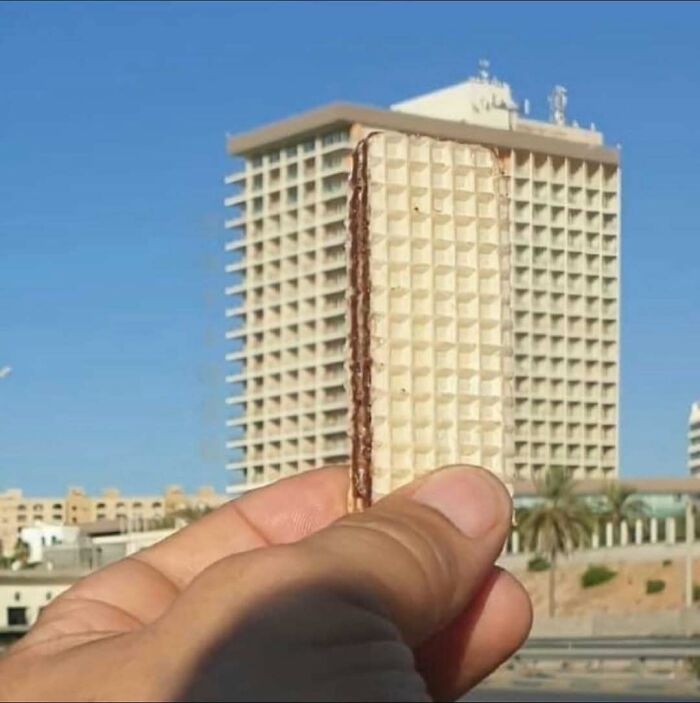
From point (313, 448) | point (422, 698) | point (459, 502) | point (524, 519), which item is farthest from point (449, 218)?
point (313, 448)

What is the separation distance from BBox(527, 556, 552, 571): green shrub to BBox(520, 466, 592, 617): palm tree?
8.09ft

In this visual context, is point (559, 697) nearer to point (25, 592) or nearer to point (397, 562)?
point (397, 562)

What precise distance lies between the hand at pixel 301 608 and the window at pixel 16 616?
184ft

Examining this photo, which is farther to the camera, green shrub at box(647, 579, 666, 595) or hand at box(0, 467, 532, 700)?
green shrub at box(647, 579, 666, 595)

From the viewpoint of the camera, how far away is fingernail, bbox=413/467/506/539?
117 inches

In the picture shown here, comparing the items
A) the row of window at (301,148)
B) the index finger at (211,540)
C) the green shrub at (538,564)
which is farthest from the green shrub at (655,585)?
the index finger at (211,540)

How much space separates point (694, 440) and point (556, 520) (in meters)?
59.1

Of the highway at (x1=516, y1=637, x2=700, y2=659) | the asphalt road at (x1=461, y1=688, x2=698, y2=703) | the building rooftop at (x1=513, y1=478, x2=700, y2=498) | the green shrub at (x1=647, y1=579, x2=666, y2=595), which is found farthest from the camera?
the building rooftop at (x1=513, y1=478, x2=700, y2=498)

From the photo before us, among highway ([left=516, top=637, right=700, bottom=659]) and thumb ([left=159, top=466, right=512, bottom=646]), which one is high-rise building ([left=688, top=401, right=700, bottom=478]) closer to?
highway ([left=516, top=637, right=700, bottom=659])

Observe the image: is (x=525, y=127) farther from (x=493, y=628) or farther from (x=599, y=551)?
(x=493, y=628)

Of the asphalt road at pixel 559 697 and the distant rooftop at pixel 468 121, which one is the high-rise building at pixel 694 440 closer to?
the distant rooftop at pixel 468 121

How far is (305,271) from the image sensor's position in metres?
132

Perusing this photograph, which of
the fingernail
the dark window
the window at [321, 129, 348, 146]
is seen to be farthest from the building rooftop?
the fingernail

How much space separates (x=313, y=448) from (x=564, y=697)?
320ft
